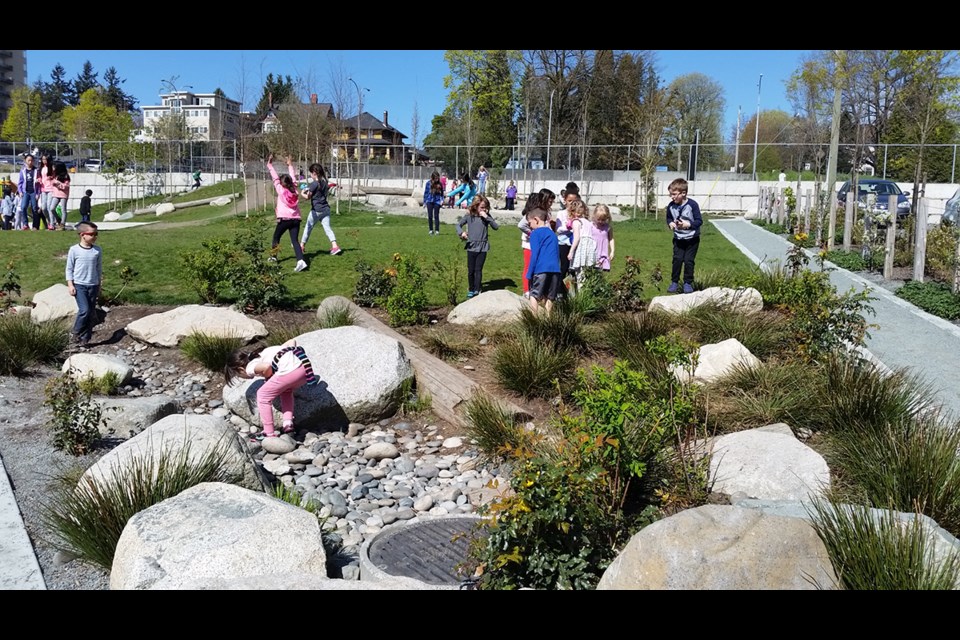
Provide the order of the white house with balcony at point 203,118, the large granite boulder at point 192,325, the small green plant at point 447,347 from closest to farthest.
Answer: the small green plant at point 447,347 → the large granite boulder at point 192,325 → the white house with balcony at point 203,118

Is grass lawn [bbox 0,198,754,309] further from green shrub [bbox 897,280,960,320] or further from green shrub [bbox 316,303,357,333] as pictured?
green shrub [bbox 897,280,960,320]

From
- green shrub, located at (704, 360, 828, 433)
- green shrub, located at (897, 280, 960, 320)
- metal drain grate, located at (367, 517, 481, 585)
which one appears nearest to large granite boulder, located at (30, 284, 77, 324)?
metal drain grate, located at (367, 517, 481, 585)

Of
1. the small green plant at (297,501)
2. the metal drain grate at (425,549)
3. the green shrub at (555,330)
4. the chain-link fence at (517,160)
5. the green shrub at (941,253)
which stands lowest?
the metal drain grate at (425,549)

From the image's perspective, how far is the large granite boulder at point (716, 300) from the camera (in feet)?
32.0

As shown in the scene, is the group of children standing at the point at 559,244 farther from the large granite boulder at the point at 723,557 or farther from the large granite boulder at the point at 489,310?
the large granite boulder at the point at 723,557

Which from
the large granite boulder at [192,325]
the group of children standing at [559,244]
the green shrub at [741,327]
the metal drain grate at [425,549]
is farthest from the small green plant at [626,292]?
the metal drain grate at [425,549]

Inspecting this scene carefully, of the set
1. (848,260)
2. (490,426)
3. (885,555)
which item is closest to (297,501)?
(490,426)

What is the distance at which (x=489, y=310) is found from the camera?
10586 mm

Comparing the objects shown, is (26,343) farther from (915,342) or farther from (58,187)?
(58,187)

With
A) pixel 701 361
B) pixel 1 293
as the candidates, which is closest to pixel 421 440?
pixel 701 361

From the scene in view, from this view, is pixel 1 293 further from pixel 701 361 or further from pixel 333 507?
pixel 701 361

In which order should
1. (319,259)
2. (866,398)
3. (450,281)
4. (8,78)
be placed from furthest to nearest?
(8,78), (319,259), (450,281), (866,398)

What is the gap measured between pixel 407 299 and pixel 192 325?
9.18ft

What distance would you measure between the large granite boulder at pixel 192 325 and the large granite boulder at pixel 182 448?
4408mm
